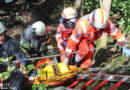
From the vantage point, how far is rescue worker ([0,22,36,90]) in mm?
2770

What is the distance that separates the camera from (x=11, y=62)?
2.97 m

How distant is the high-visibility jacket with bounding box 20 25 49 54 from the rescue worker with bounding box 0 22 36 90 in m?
0.55

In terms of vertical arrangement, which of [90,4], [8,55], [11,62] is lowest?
[11,62]

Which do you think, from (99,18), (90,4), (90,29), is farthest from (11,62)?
(90,4)

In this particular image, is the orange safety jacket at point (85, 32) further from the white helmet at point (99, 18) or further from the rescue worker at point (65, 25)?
the rescue worker at point (65, 25)

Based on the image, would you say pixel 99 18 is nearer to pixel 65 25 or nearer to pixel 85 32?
pixel 85 32

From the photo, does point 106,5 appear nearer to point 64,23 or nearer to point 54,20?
point 64,23

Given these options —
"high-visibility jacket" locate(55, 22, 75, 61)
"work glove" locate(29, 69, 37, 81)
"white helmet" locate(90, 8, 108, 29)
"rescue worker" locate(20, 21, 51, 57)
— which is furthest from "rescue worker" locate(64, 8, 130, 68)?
"work glove" locate(29, 69, 37, 81)

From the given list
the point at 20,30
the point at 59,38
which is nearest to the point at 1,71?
the point at 59,38

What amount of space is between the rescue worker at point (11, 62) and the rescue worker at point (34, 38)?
58 cm

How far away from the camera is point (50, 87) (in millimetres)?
3533

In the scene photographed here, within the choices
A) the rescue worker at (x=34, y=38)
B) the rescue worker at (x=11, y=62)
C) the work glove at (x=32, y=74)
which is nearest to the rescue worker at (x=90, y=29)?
the rescue worker at (x=34, y=38)

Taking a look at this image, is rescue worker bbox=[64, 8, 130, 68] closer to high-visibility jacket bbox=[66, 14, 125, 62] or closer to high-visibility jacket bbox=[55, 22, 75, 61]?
high-visibility jacket bbox=[66, 14, 125, 62]

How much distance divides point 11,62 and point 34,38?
2.93 feet
